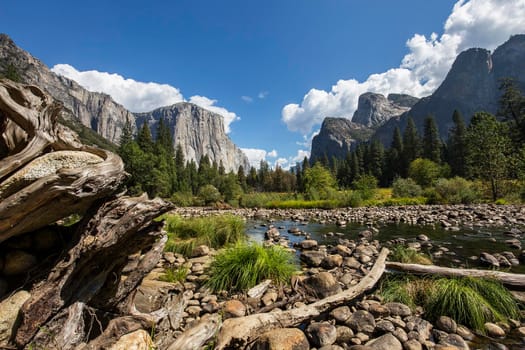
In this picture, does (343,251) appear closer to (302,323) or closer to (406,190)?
(302,323)

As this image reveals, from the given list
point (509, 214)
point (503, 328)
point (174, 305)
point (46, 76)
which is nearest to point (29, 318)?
point (174, 305)

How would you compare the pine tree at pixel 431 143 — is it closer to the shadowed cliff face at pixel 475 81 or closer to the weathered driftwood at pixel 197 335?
the weathered driftwood at pixel 197 335

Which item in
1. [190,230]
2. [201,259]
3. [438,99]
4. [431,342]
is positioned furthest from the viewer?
[438,99]

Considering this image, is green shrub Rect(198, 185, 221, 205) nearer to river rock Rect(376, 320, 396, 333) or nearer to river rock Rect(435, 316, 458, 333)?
→ river rock Rect(376, 320, 396, 333)

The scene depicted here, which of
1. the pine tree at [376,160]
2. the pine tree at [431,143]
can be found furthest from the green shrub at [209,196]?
the pine tree at [431,143]

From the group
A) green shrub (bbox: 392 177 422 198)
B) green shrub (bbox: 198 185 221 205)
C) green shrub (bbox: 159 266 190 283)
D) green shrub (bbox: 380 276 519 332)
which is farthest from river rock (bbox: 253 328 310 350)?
green shrub (bbox: 198 185 221 205)

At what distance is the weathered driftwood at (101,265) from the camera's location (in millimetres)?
1893

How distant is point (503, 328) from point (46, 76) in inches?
8130

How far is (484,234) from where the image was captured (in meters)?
8.63

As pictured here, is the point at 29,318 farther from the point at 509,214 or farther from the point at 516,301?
the point at 509,214

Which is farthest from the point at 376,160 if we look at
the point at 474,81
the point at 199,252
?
the point at 474,81

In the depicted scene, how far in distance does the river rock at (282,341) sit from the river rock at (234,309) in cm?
88

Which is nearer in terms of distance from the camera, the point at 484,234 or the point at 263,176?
the point at 484,234

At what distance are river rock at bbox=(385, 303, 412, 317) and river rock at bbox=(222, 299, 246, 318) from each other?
2.04 metres
